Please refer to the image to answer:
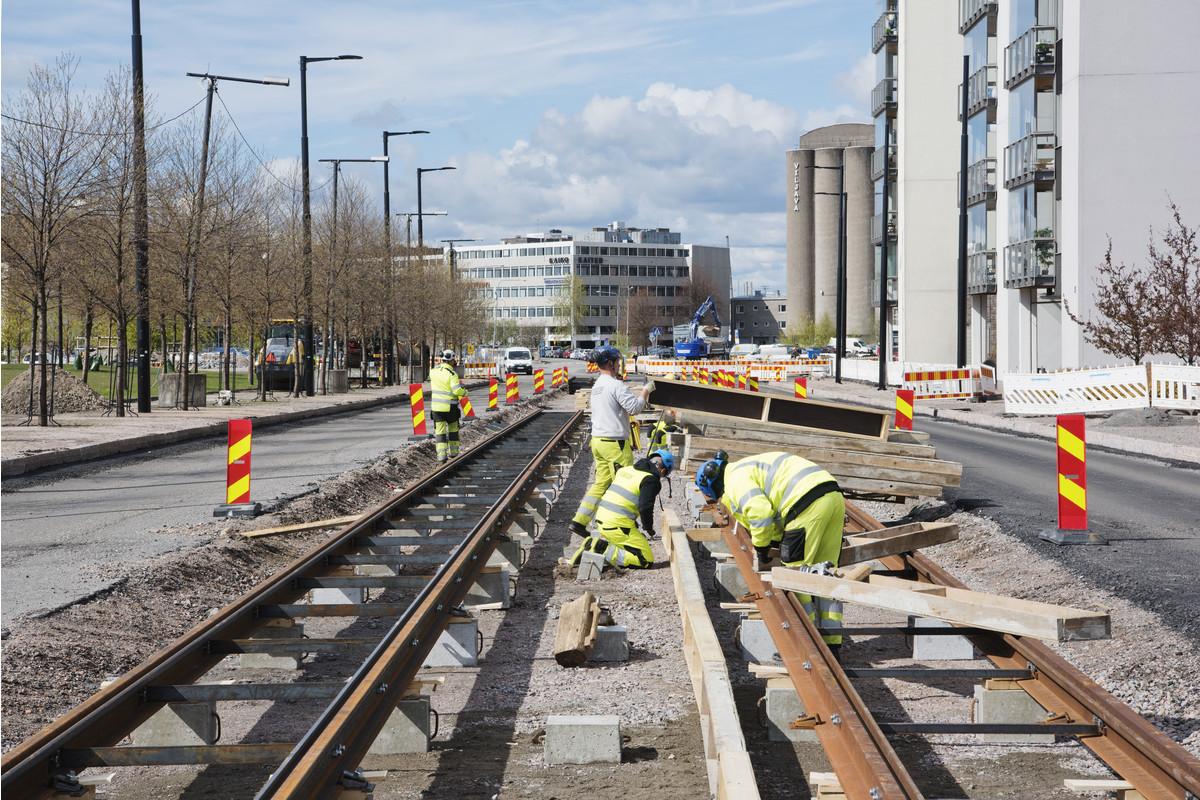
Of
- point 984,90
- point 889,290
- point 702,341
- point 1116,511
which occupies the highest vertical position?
point 984,90

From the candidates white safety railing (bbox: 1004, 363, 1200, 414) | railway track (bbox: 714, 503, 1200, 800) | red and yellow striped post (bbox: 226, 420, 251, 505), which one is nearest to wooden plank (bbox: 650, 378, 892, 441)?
red and yellow striped post (bbox: 226, 420, 251, 505)

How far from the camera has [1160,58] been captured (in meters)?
40.5

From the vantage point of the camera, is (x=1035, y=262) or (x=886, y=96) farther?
(x=886, y=96)

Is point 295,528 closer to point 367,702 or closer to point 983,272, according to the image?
point 367,702

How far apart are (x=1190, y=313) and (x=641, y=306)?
164 m

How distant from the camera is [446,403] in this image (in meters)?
19.8

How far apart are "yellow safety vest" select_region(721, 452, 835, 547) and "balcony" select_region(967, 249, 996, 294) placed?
155 ft

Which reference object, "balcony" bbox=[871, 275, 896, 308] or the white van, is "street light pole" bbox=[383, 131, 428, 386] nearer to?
the white van

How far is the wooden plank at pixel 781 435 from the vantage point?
51.4 feet

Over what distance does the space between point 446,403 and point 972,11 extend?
43065 millimetres

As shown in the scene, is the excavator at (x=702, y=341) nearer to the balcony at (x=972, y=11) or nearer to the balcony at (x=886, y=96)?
the balcony at (x=886, y=96)

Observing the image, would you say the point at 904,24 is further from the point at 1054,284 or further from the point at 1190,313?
the point at 1190,313

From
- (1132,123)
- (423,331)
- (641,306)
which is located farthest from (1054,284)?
(641,306)

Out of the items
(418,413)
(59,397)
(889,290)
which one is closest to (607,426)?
(418,413)
